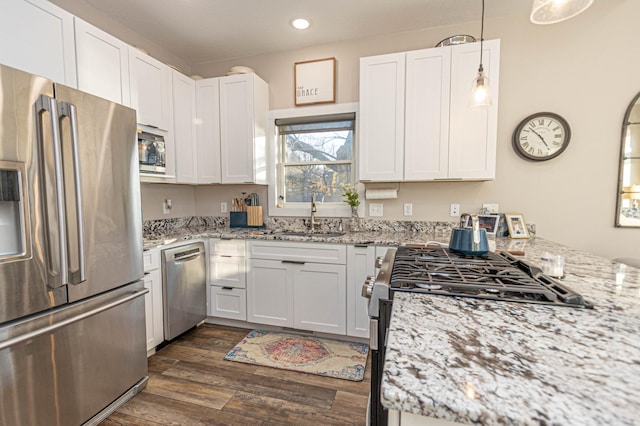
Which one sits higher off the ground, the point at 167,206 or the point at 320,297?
the point at 167,206

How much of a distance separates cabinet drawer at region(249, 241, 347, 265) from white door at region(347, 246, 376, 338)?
0.08 m

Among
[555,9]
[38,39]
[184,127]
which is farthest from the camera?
[184,127]

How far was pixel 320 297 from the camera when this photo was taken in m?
2.42

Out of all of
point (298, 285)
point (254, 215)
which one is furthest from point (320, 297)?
point (254, 215)

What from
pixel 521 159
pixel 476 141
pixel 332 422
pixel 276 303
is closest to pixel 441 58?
pixel 476 141

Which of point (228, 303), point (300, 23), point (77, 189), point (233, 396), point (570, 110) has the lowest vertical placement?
point (233, 396)

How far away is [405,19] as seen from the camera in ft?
8.07

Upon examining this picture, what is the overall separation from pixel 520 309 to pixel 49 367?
1920 mm

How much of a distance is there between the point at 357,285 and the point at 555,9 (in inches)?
76.5

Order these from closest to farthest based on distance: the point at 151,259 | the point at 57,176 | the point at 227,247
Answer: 1. the point at 57,176
2. the point at 151,259
3. the point at 227,247

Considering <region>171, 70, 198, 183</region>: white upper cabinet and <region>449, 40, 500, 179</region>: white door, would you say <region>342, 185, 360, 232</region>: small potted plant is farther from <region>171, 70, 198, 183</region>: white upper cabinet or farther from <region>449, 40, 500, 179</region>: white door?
<region>171, 70, 198, 183</region>: white upper cabinet

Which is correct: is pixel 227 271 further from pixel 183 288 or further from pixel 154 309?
pixel 154 309

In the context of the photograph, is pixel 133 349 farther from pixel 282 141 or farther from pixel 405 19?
pixel 405 19

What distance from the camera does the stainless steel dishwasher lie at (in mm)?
2277
